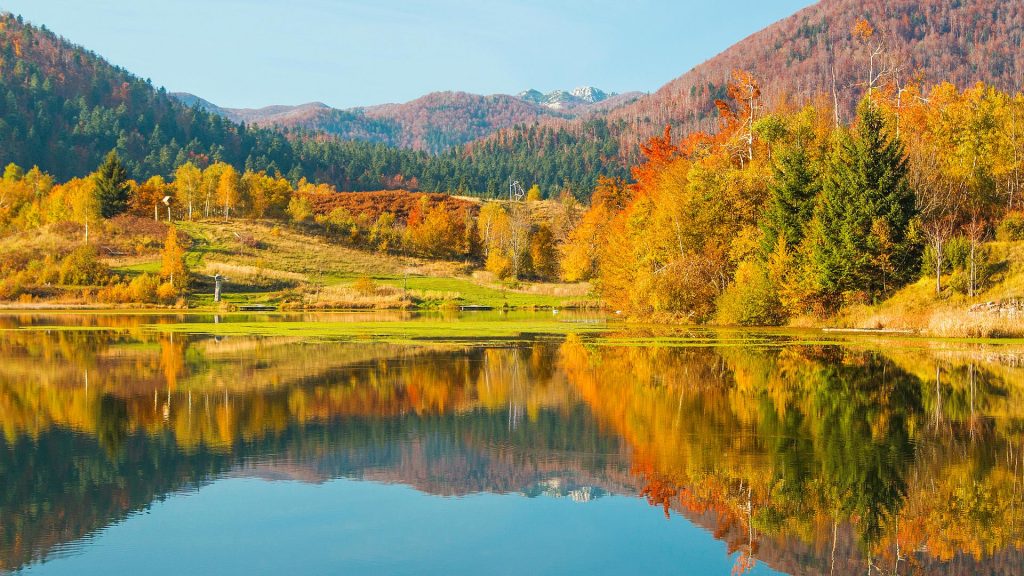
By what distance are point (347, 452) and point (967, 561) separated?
997cm

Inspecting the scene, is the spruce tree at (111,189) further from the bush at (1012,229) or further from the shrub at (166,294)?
the bush at (1012,229)

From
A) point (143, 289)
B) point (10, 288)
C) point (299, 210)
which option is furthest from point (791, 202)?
point (299, 210)

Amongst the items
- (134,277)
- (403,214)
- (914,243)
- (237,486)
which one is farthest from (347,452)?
(403,214)

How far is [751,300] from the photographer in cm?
5016

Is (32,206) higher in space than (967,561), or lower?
higher

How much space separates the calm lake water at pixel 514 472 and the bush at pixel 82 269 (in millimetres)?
62063

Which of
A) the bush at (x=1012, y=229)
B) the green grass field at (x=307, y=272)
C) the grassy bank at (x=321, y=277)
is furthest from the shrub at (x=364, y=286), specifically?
the bush at (x=1012, y=229)

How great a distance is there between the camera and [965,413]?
60.9 ft

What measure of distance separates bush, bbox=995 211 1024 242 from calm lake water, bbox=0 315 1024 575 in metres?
22.1

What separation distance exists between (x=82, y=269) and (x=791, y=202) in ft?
217

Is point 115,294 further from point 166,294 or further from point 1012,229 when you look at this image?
point 1012,229

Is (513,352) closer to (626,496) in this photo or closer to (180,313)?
(626,496)

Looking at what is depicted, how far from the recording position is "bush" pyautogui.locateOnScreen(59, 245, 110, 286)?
82.9 m

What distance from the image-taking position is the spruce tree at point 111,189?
102438 millimetres
